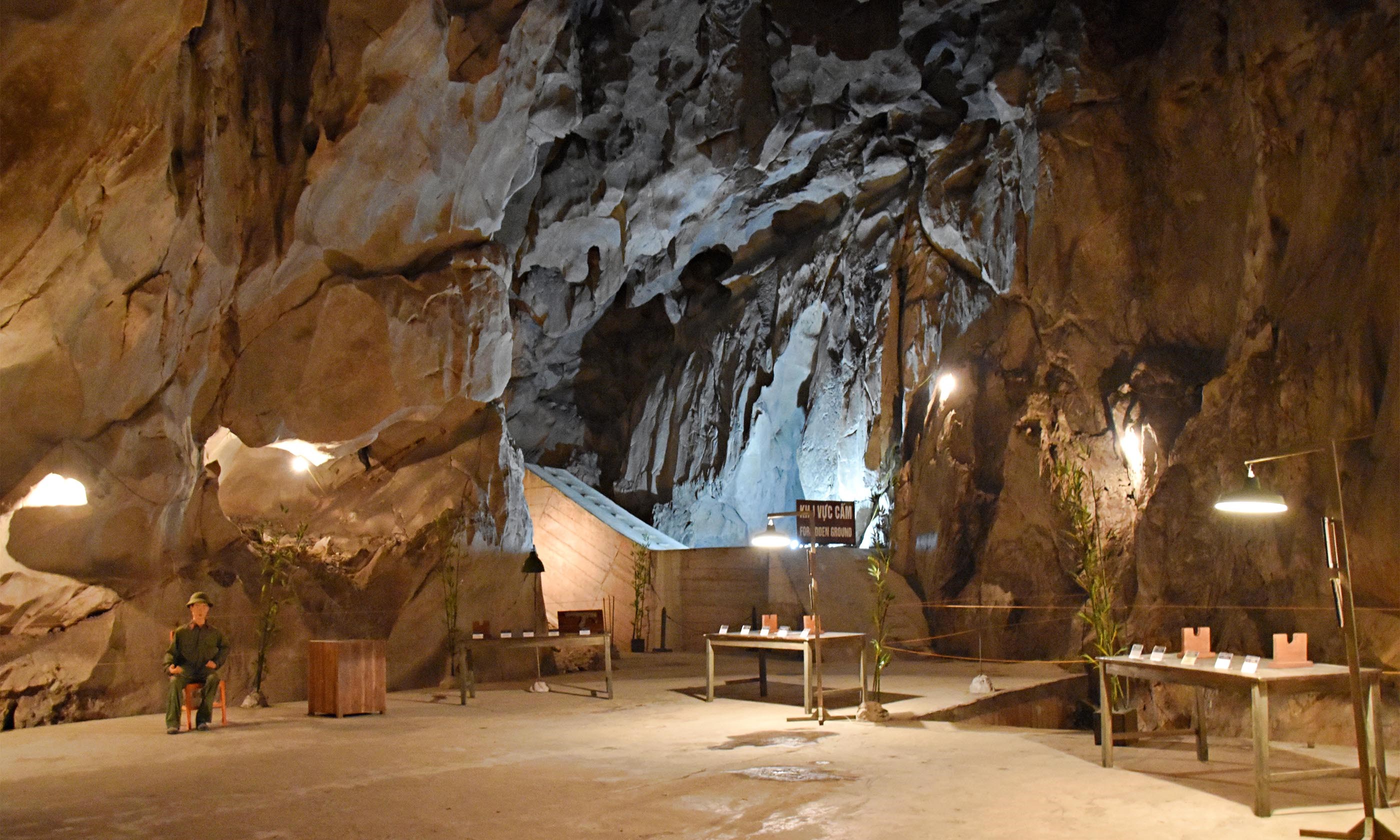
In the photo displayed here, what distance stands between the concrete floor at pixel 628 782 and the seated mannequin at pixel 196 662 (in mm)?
269

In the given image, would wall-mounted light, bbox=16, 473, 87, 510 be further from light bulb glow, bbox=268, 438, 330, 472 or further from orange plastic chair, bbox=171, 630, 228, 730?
light bulb glow, bbox=268, 438, 330, 472

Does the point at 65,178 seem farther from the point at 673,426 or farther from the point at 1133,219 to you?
the point at 673,426

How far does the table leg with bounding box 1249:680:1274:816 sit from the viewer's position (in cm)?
523

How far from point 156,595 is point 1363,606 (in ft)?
38.1

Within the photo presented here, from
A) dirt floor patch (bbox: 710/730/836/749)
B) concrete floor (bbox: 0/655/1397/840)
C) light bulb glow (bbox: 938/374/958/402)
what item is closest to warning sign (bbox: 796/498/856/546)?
light bulb glow (bbox: 938/374/958/402)

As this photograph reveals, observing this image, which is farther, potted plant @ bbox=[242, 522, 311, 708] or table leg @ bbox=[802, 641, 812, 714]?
potted plant @ bbox=[242, 522, 311, 708]

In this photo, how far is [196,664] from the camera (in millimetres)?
9148

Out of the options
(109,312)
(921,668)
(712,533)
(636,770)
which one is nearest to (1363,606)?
(636,770)

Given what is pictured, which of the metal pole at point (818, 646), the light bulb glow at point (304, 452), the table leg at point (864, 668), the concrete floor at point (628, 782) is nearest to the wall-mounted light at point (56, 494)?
the concrete floor at point (628, 782)

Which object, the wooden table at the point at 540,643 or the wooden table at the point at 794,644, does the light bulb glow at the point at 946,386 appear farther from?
the wooden table at the point at 540,643

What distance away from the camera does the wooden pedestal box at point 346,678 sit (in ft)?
32.5

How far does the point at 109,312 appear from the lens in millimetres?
8891

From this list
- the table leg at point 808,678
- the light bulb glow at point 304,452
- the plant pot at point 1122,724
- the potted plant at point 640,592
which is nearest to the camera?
the plant pot at point 1122,724

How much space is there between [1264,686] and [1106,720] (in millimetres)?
1265
